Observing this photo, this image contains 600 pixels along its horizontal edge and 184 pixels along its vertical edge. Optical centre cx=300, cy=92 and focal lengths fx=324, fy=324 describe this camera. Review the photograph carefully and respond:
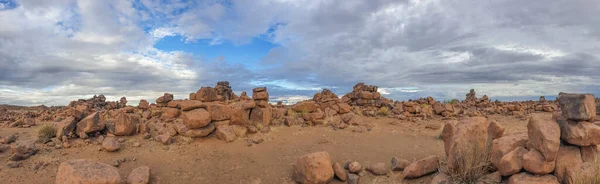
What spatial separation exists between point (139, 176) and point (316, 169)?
4.67 meters

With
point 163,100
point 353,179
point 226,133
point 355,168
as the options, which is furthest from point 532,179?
point 163,100

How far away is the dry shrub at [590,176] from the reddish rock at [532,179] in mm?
376

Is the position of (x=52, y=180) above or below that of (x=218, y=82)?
below

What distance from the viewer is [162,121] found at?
1488cm

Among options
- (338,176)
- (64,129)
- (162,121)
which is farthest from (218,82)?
(338,176)

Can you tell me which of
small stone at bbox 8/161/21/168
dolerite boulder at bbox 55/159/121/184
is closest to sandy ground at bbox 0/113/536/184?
small stone at bbox 8/161/21/168

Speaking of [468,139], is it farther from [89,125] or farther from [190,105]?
[89,125]

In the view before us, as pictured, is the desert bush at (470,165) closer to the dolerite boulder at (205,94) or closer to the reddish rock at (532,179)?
the reddish rock at (532,179)

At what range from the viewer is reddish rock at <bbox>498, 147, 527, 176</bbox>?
6503 mm

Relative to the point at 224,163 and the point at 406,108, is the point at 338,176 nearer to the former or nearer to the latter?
the point at 224,163

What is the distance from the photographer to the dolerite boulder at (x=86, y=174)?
7309 millimetres

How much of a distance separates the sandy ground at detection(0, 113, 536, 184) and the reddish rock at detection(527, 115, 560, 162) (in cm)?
250

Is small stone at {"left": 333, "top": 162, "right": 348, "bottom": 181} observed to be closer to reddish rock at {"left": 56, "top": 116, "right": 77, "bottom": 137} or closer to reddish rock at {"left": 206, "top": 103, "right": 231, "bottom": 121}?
reddish rock at {"left": 206, "top": 103, "right": 231, "bottom": 121}

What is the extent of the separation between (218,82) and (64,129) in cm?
1257
